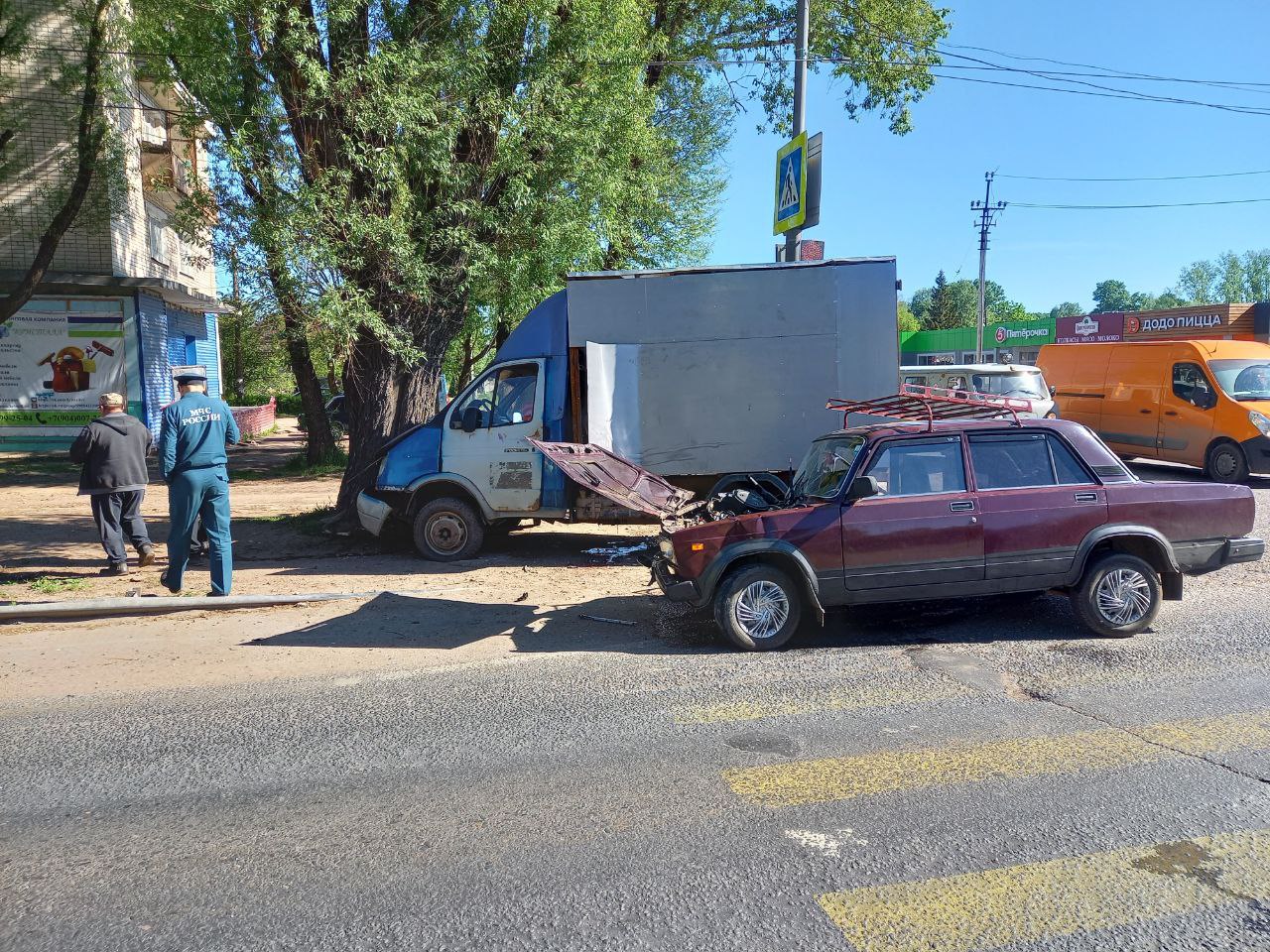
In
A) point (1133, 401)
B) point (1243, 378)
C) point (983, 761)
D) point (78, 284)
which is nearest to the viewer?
point (983, 761)

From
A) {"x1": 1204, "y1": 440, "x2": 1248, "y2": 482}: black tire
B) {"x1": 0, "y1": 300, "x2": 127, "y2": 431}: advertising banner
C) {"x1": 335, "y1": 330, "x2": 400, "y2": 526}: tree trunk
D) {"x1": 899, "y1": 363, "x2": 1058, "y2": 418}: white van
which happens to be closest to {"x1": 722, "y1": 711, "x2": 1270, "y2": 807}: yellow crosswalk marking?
{"x1": 335, "y1": 330, "x2": 400, "y2": 526}: tree trunk

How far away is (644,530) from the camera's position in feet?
36.2

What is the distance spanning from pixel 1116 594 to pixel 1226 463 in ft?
32.7

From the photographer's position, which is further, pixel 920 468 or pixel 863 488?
pixel 920 468

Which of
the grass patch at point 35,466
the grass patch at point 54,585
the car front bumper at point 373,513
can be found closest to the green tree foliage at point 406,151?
the car front bumper at point 373,513

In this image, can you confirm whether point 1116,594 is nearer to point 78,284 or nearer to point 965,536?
point 965,536

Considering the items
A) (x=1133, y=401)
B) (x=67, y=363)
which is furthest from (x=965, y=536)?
(x=67, y=363)

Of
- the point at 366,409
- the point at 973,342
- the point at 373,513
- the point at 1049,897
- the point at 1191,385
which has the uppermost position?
the point at 973,342

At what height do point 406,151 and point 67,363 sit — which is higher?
point 406,151

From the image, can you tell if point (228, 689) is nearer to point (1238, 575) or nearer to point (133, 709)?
point (133, 709)

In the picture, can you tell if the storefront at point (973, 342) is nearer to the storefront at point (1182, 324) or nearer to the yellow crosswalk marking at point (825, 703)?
the storefront at point (1182, 324)

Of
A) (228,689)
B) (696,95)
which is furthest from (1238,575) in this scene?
(696,95)

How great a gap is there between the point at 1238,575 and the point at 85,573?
37.3ft

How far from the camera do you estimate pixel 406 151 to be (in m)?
9.74
